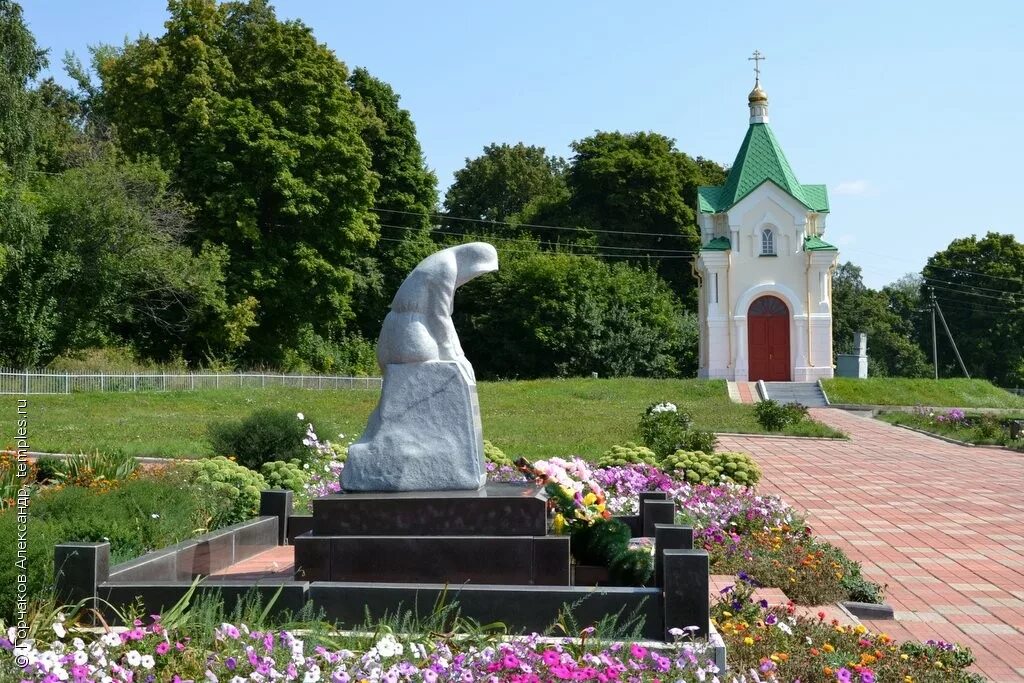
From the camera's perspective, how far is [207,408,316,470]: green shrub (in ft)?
40.9

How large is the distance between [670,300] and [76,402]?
3191cm

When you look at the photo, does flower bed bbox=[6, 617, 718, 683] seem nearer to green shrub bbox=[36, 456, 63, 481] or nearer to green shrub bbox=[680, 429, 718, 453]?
green shrub bbox=[36, 456, 63, 481]

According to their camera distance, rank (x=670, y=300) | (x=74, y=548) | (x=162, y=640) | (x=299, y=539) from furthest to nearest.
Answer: (x=670, y=300), (x=299, y=539), (x=74, y=548), (x=162, y=640)

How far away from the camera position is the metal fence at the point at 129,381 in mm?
26844

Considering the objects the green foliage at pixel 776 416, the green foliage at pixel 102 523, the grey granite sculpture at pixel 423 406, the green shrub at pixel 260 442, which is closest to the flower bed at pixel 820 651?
the grey granite sculpture at pixel 423 406

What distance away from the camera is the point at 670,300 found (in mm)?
50000

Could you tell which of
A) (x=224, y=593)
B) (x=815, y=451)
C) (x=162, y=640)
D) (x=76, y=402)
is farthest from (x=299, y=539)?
(x=76, y=402)

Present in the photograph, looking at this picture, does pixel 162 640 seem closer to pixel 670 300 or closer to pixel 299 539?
pixel 299 539

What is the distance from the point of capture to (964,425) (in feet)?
80.2

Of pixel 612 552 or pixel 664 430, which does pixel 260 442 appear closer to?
pixel 664 430

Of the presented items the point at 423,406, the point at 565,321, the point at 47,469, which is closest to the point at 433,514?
the point at 423,406

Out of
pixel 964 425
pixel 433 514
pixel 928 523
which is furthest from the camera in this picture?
pixel 964 425

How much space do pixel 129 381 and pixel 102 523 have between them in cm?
2320

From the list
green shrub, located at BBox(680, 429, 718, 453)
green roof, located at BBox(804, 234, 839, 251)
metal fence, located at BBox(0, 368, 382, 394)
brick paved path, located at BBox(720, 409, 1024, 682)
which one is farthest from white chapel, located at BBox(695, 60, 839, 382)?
green shrub, located at BBox(680, 429, 718, 453)
